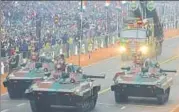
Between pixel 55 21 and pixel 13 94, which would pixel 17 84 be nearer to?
pixel 13 94

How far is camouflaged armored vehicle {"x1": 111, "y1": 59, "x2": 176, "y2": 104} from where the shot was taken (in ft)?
96.0

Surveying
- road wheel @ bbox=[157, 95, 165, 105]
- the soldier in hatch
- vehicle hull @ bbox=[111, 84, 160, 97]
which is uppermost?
the soldier in hatch

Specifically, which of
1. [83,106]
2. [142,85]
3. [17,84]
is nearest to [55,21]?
[17,84]

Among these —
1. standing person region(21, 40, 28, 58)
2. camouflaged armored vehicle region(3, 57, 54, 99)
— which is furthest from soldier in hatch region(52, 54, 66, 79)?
standing person region(21, 40, 28, 58)

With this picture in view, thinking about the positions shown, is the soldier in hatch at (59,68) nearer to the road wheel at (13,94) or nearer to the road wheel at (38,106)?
the road wheel at (38,106)

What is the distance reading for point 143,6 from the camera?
5681 cm

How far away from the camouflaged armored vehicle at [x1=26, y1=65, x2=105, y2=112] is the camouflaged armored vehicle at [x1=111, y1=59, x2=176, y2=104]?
196 cm

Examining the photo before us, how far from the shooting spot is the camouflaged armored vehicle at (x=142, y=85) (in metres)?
29.2

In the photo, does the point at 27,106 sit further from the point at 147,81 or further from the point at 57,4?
the point at 57,4

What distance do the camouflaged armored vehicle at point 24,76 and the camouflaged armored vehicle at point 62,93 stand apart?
132 inches

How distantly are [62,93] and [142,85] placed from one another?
14.5ft

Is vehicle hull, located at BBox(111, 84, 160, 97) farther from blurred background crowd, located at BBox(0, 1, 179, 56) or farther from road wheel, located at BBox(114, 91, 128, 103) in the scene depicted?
blurred background crowd, located at BBox(0, 1, 179, 56)

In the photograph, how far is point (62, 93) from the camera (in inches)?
1040

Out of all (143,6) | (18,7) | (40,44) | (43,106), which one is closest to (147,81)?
(43,106)
